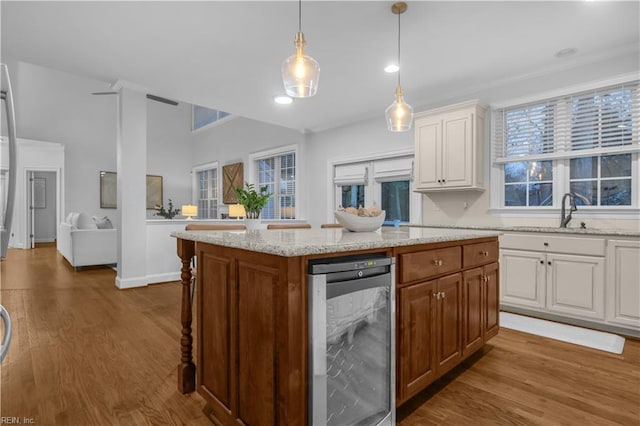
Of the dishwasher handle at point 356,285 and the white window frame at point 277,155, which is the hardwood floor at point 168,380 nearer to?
the dishwasher handle at point 356,285

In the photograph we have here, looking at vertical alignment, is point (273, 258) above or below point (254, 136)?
below

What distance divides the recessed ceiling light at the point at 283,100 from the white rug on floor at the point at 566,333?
12.0ft

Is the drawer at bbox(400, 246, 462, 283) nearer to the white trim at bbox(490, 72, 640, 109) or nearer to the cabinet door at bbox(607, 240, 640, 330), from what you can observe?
the cabinet door at bbox(607, 240, 640, 330)

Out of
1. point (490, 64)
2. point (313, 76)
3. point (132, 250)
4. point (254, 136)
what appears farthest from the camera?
point (254, 136)

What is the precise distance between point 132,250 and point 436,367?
394 centimetres

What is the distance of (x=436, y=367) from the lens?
1878 mm

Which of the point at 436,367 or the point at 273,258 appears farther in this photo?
the point at 436,367

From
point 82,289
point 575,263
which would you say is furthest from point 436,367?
point 82,289

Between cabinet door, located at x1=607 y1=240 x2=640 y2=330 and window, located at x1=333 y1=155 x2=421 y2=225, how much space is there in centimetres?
220

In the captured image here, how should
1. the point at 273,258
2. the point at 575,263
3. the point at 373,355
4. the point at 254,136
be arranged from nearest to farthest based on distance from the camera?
the point at 273,258
the point at 373,355
the point at 575,263
the point at 254,136

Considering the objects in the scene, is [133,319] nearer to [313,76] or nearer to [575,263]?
[313,76]

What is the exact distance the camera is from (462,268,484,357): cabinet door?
2135 mm

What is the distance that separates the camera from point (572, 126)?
348 centimetres

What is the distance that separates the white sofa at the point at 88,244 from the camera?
559cm
